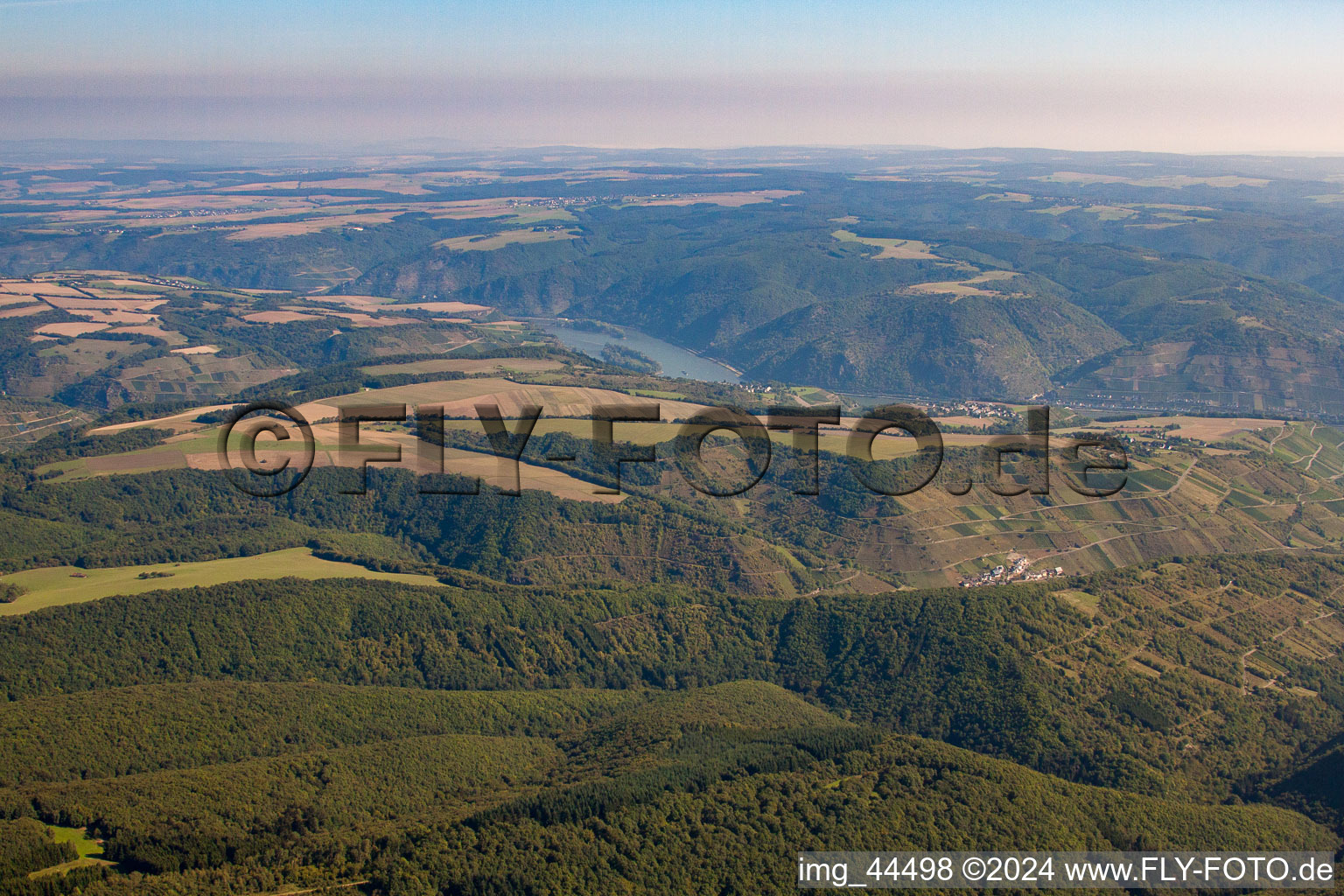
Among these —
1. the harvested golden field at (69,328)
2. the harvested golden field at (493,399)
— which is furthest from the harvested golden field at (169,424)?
the harvested golden field at (69,328)

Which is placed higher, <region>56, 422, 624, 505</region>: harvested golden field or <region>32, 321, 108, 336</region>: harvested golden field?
<region>32, 321, 108, 336</region>: harvested golden field

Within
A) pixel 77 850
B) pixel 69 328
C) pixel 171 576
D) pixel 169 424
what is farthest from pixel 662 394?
pixel 69 328

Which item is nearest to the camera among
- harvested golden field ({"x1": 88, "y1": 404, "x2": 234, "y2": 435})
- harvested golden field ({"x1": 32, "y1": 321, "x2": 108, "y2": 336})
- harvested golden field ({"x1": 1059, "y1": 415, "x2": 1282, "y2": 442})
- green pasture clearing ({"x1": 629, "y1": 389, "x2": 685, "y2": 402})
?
harvested golden field ({"x1": 88, "y1": 404, "x2": 234, "y2": 435})

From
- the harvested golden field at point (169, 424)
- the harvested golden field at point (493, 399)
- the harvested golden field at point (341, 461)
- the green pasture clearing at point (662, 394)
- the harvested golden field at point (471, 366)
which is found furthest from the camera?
the harvested golden field at point (471, 366)

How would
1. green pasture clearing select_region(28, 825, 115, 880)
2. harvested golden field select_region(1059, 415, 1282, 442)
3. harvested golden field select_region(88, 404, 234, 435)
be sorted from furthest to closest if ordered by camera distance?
harvested golden field select_region(1059, 415, 1282, 442) → harvested golden field select_region(88, 404, 234, 435) → green pasture clearing select_region(28, 825, 115, 880)

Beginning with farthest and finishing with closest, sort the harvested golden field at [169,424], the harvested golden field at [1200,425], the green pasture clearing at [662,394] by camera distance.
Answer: the green pasture clearing at [662,394] < the harvested golden field at [1200,425] < the harvested golden field at [169,424]

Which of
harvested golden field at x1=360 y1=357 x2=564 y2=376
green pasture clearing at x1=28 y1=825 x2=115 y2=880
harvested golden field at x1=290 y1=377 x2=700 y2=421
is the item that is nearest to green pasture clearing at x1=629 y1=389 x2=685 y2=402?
harvested golden field at x1=290 y1=377 x2=700 y2=421

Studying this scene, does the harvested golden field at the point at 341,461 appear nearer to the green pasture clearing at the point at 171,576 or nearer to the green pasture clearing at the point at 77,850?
the green pasture clearing at the point at 171,576

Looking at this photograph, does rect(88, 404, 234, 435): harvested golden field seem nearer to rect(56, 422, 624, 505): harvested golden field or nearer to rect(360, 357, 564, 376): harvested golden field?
rect(56, 422, 624, 505): harvested golden field
